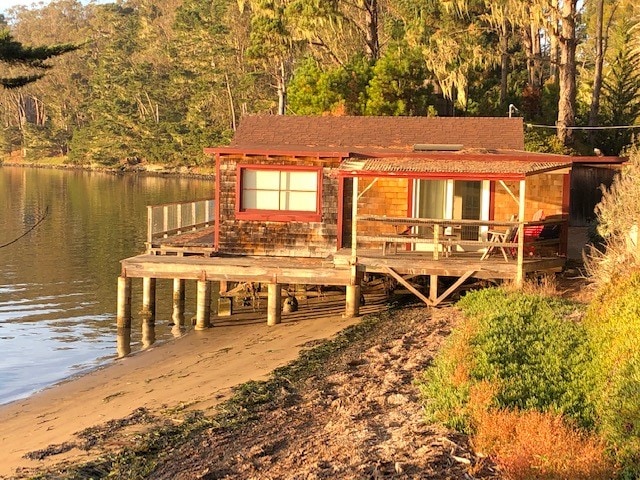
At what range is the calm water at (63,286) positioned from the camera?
1747 cm

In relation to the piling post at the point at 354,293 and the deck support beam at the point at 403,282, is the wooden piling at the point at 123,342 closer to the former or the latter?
the piling post at the point at 354,293

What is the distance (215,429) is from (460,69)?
31.4 m

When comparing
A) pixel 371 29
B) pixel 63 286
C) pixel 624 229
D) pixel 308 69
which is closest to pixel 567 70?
pixel 308 69

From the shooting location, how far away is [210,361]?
15.2 meters

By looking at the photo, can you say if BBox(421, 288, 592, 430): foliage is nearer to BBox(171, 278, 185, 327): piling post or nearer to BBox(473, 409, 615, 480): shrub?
BBox(473, 409, 615, 480): shrub

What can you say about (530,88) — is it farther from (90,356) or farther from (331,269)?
(90,356)

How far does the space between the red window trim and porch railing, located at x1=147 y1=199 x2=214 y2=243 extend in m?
2.17

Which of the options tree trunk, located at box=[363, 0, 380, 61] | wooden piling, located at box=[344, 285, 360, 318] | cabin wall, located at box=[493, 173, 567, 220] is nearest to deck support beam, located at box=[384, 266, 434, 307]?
wooden piling, located at box=[344, 285, 360, 318]

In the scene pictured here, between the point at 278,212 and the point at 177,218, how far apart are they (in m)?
3.94

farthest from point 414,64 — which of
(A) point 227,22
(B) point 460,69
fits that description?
(A) point 227,22

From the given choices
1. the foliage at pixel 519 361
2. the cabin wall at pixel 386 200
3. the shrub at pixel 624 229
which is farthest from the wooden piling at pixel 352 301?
the shrub at pixel 624 229

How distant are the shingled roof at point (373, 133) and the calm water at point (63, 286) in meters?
5.61

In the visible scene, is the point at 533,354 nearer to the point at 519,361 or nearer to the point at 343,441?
the point at 519,361

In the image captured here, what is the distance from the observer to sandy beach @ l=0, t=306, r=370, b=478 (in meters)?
11.4
